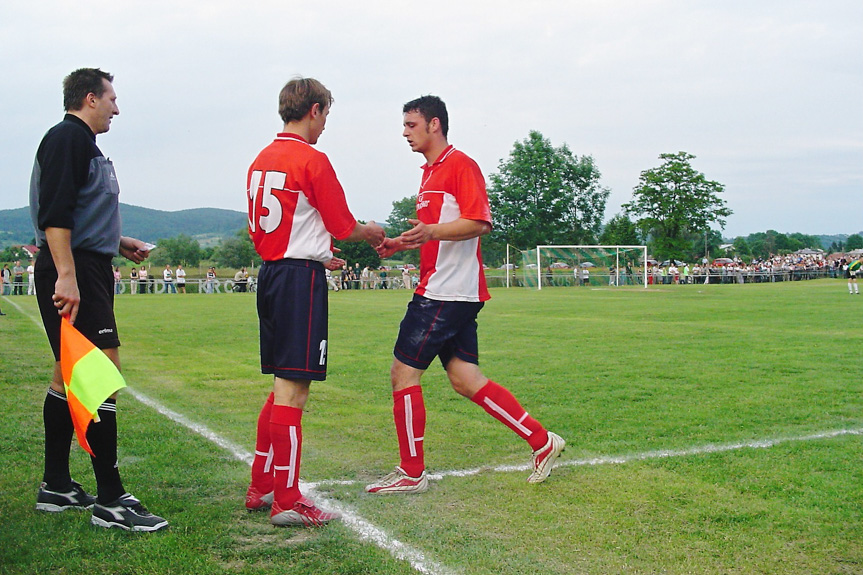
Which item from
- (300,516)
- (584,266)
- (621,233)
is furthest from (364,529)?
(621,233)

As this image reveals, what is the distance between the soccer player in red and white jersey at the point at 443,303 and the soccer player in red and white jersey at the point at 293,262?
0.52 m

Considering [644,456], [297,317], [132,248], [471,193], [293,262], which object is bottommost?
[644,456]

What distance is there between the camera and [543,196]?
247ft

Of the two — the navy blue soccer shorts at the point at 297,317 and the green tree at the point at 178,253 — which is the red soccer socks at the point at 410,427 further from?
the green tree at the point at 178,253

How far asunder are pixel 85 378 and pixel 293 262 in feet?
3.41

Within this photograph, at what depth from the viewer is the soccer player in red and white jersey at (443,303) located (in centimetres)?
423

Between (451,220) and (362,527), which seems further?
(451,220)

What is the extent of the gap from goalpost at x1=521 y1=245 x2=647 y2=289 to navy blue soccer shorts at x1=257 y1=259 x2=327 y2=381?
4620 centimetres

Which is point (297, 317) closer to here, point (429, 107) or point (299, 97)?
point (299, 97)

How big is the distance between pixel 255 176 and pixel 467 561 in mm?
2024

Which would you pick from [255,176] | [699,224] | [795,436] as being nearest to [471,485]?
[255,176]

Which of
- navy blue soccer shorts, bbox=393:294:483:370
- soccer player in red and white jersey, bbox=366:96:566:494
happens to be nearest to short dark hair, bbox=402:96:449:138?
soccer player in red and white jersey, bbox=366:96:566:494

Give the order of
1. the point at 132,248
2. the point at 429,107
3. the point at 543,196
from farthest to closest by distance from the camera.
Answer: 1. the point at 543,196
2. the point at 429,107
3. the point at 132,248

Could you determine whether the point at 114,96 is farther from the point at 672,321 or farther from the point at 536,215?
the point at 536,215
